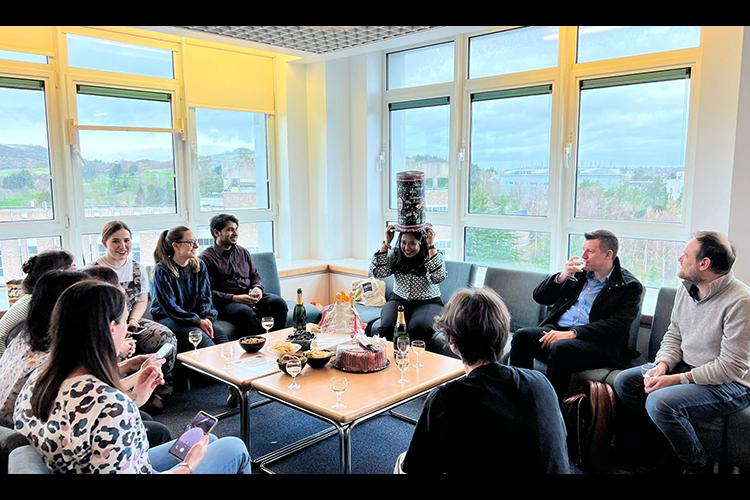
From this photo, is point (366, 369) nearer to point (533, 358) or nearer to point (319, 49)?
point (533, 358)

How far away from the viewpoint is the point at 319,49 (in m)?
2.63

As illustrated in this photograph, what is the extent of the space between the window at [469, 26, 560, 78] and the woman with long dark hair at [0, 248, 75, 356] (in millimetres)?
3431

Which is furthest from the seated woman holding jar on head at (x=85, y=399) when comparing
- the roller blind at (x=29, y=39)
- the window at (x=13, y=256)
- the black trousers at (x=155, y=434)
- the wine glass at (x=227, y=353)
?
Answer: the roller blind at (x=29, y=39)

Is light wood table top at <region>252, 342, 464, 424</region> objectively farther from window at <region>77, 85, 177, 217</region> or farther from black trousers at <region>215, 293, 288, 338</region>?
window at <region>77, 85, 177, 217</region>

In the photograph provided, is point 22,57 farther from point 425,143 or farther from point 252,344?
point 425,143

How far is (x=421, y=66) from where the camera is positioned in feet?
16.8

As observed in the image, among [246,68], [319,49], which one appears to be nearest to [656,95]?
[319,49]

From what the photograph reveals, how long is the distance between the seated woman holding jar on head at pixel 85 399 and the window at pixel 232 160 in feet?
12.0

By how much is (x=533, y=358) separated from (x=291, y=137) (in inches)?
127

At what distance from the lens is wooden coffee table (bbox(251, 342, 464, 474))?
2377 mm

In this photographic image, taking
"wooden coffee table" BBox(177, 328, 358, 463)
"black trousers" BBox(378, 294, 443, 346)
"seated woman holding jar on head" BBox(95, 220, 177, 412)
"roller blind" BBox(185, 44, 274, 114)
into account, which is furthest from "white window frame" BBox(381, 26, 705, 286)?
"seated woman holding jar on head" BBox(95, 220, 177, 412)

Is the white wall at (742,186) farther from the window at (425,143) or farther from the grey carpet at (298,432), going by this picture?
the window at (425,143)

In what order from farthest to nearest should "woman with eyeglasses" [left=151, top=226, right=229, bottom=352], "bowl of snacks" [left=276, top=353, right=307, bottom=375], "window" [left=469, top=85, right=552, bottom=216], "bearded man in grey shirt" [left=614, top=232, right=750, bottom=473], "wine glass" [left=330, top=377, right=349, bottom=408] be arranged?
"window" [left=469, top=85, right=552, bottom=216], "woman with eyeglasses" [left=151, top=226, right=229, bottom=352], "bowl of snacks" [left=276, top=353, right=307, bottom=375], "bearded man in grey shirt" [left=614, top=232, right=750, bottom=473], "wine glass" [left=330, top=377, right=349, bottom=408]

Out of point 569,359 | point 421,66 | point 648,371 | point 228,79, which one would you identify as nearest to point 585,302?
point 569,359
